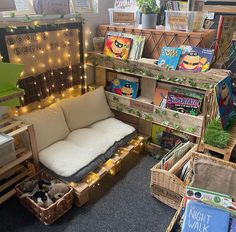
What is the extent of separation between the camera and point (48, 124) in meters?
2.09

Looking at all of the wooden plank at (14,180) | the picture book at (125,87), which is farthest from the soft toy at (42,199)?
the picture book at (125,87)

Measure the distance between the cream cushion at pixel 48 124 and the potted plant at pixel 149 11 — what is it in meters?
1.18

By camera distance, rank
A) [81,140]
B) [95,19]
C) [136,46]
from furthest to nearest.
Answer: [95,19]
[136,46]
[81,140]

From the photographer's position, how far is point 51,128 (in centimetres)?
211

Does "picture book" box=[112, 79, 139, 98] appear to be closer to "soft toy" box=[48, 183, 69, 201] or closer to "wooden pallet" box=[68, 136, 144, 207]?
"wooden pallet" box=[68, 136, 144, 207]

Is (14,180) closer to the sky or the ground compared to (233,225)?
closer to the ground

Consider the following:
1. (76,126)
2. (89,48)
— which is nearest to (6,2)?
(89,48)

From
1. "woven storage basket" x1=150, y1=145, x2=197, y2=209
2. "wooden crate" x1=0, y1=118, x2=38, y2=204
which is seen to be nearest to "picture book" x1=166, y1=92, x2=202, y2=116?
"woven storage basket" x1=150, y1=145, x2=197, y2=209

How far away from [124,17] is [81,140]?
4.35 feet

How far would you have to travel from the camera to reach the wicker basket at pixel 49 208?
1.64 metres

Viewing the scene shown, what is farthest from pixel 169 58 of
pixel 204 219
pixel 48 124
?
pixel 204 219

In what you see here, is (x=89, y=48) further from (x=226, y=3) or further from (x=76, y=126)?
(x=226, y=3)

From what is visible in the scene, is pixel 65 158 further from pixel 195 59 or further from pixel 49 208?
pixel 195 59

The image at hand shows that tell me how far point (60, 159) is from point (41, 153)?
19cm
